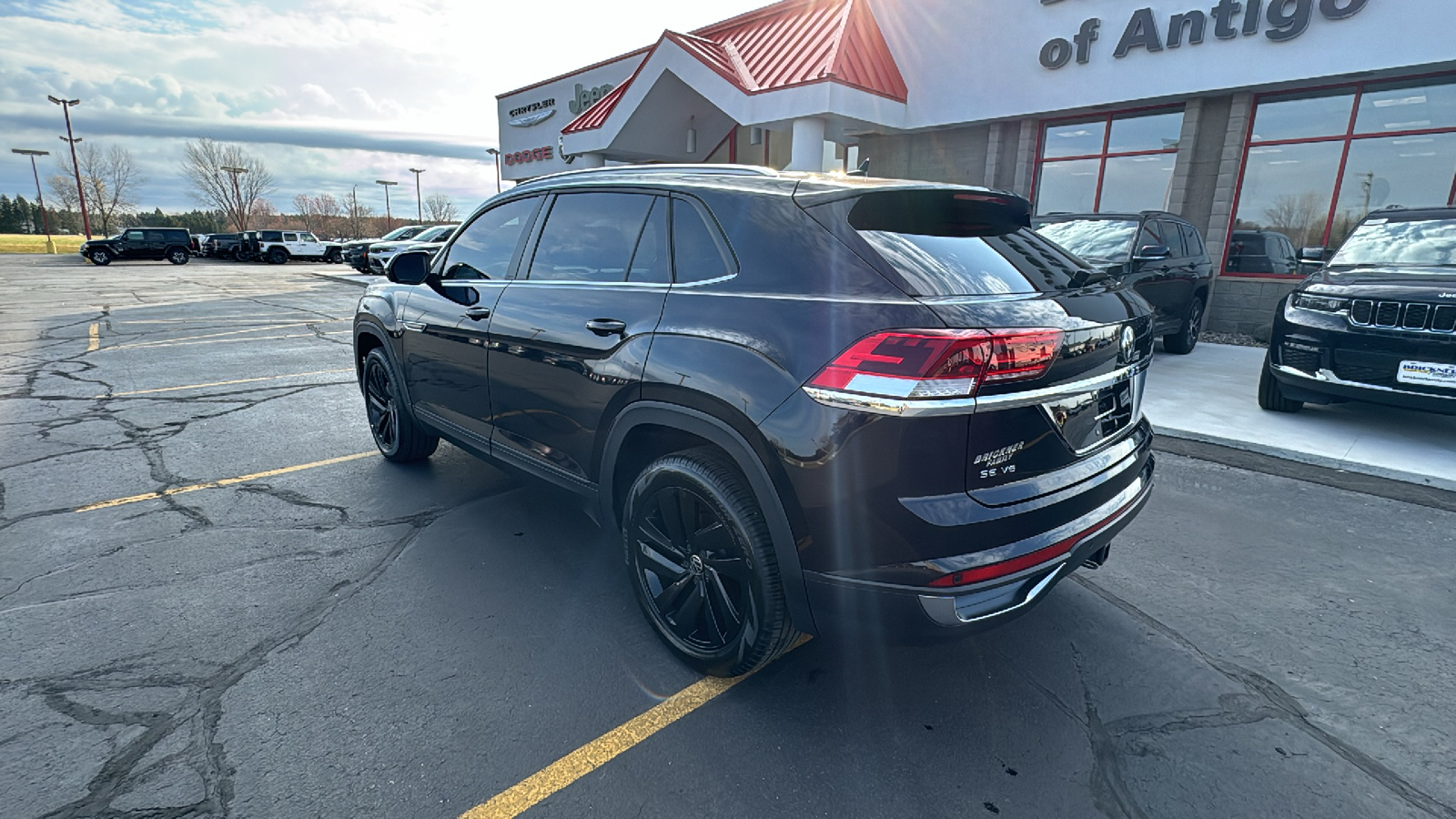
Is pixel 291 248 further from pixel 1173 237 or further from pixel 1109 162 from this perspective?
pixel 1173 237

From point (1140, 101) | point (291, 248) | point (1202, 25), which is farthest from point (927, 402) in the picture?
point (291, 248)

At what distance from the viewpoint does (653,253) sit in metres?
2.83

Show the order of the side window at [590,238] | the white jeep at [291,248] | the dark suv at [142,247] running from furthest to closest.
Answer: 1. the white jeep at [291,248]
2. the dark suv at [142,247]
3. the side window at [590,238]

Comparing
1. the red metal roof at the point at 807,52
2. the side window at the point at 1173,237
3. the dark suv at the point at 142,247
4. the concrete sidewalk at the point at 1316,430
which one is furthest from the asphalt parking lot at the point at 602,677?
the dark suv at the point at 142,247

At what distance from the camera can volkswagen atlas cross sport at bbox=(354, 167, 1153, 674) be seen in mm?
2029

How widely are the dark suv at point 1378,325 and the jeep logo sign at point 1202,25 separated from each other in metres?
5.05

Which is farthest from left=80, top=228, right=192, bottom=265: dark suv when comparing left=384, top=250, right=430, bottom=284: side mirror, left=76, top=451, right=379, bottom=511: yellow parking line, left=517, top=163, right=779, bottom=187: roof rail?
left=517, top=163, right=779, bottom=187: roof rail

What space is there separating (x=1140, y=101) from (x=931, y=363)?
40.5 feet

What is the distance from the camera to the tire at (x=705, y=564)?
92.3 inches

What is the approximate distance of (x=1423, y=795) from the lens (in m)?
2.13

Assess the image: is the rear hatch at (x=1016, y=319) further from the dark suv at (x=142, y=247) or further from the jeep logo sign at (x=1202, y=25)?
the dark suv at (x=142, y=247)

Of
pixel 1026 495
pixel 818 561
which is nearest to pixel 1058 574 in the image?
pixel 1026 495

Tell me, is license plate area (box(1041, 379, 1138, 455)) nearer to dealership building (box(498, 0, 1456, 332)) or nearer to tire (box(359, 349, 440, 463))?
tire (box(359, 349, 440, 463))

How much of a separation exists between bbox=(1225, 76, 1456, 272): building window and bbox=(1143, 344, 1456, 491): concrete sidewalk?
5.15 m
